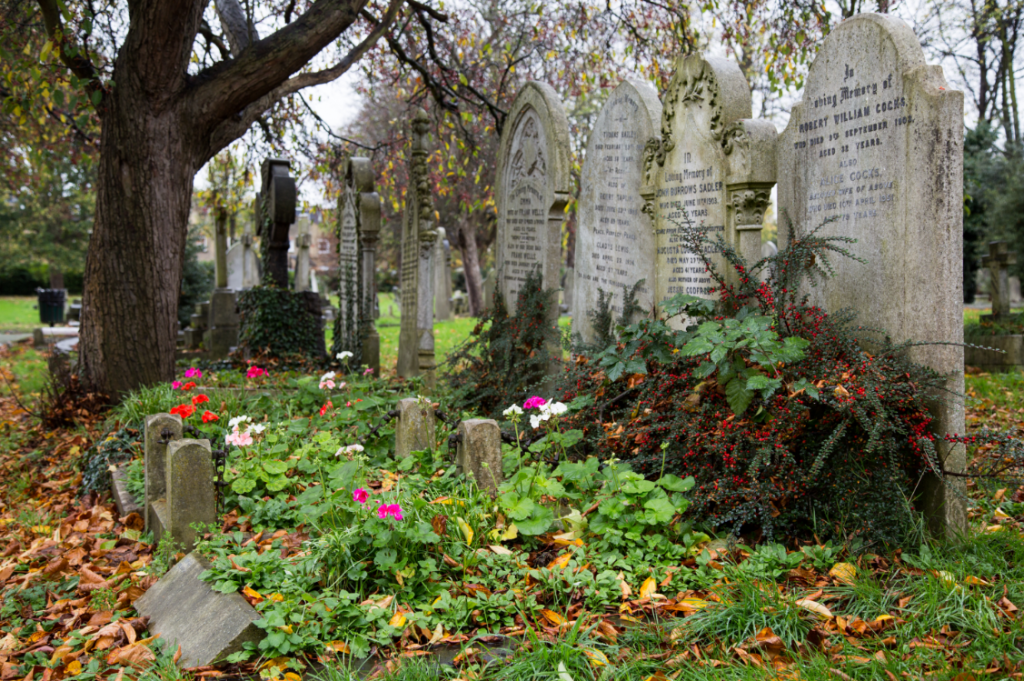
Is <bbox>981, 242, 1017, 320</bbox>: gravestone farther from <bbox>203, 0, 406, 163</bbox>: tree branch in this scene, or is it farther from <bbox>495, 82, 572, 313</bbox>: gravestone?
<bbox>203, 0, 406, 163</bbox>: tree branch

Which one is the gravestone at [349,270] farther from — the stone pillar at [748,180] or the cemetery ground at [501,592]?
the stone pillar at [748,180]

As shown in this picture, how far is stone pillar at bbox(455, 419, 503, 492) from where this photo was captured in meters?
3.70

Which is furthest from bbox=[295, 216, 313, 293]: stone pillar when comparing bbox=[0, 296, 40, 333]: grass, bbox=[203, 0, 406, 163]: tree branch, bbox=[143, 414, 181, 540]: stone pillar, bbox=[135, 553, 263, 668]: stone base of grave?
bbox=[135, 553, 263, 668]: stone base of grave

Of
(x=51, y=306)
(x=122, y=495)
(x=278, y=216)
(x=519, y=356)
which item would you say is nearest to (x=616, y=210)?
(x=519, y=356)

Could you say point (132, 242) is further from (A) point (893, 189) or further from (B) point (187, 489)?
(A) point (893, 189)

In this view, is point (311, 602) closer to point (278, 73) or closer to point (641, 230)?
point (641, 230)

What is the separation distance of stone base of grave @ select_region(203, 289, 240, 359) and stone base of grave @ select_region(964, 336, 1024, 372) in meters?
10.7

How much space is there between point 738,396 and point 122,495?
3.81 metres

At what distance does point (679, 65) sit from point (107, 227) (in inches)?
205

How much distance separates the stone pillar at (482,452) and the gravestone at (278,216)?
7.76 metres

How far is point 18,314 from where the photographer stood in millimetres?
24828

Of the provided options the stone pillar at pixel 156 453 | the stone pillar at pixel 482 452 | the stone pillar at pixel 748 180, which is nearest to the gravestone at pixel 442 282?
the stone pillar at pixel 748 180

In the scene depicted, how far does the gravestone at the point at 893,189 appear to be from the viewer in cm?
A: 364

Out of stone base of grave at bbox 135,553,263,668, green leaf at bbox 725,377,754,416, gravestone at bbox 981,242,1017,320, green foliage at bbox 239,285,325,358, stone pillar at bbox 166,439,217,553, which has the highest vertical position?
gravestone at bbox 981,242,1017,320
